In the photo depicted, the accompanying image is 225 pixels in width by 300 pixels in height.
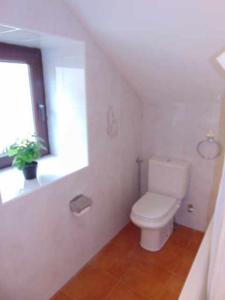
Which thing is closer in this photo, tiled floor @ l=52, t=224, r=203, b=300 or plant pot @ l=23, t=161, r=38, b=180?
plant pot @ l=23, t=161, r=38, b=180

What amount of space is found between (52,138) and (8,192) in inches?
28.6

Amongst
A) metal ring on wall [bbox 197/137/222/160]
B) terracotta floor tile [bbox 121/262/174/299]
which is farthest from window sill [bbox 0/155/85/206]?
metal ring on wall [bbox 197/137/222/160]

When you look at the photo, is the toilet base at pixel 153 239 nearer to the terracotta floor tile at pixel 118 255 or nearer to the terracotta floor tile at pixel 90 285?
the terracotta floor tile at pixel 118 255

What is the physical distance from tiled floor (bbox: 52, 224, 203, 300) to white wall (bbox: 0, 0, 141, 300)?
0.36ft

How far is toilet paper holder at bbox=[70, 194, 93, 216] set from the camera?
1.80 meters

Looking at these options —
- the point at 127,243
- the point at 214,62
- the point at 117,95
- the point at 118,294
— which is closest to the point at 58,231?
the point at 118,294

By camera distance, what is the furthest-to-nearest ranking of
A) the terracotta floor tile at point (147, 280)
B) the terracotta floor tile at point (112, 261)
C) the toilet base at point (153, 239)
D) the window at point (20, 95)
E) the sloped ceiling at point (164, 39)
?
the toilet base at point (153, 239) < the terracotta floor tile at point (112, 261) < the terracotta floor tile at point (147, 280) < the window at point (20, 95) < the sloped ceiling at point (164, 39)

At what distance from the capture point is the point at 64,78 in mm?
1865

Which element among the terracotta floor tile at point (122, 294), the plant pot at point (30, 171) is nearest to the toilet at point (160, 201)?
the terracotta floor tile at point (122, 294)

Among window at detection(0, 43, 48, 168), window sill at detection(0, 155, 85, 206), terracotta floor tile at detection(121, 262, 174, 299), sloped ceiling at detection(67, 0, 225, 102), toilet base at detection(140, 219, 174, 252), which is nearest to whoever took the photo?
sloped ceiling at detection(67, 0, 225, 102)

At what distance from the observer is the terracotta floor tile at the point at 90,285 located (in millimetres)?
1834

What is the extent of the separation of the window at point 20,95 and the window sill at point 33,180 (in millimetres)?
161

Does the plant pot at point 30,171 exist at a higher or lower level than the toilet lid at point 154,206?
higher

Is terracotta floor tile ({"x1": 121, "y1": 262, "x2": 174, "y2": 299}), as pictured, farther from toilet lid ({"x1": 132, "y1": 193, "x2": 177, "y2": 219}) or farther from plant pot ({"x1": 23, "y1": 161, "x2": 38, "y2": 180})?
plant pot ({"x1": 23, "y1": 161, "x2": 38, "y2": 180})
